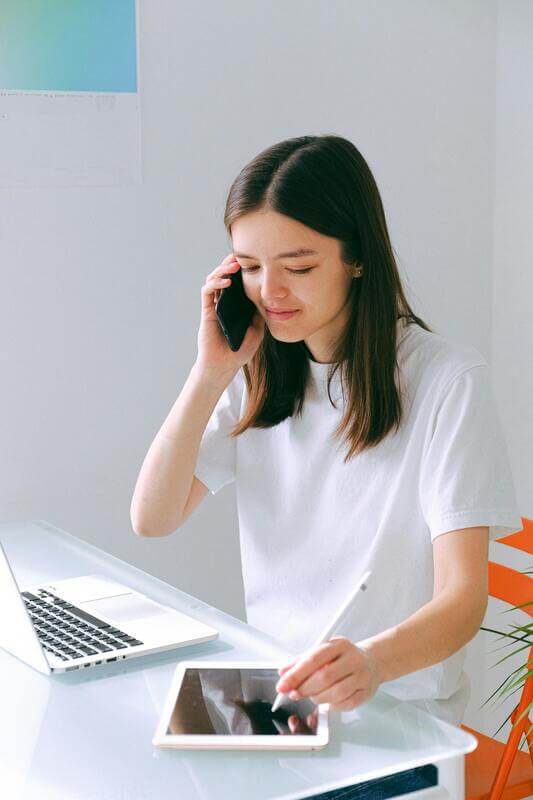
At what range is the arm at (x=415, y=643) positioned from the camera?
3.66 ft

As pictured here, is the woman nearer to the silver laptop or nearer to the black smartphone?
the black smartphone

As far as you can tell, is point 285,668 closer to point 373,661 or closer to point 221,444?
point 373,661

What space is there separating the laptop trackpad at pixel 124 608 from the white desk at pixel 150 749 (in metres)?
0.12

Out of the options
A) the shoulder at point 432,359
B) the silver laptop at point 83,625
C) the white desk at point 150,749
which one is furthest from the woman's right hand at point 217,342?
the white desk at point 150,749

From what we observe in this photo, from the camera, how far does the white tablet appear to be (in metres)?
1.07

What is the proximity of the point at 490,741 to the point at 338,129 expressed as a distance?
1288 mm

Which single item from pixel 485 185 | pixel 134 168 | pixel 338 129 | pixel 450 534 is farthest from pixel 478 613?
pixel 485 185

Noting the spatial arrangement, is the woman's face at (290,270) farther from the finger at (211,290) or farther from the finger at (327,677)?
the finger at (327,677)

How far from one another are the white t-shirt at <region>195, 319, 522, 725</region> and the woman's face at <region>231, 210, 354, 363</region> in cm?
13

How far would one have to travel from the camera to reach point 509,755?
1677mm

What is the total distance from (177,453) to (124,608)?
26cm

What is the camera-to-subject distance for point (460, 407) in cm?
149

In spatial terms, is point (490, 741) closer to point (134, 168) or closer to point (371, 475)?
point (371, 475)

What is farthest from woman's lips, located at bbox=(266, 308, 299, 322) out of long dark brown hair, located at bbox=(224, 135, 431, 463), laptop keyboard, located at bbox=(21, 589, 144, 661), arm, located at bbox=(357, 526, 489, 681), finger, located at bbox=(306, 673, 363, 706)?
finger, located at bbox=(306, 673, 363, 706)
